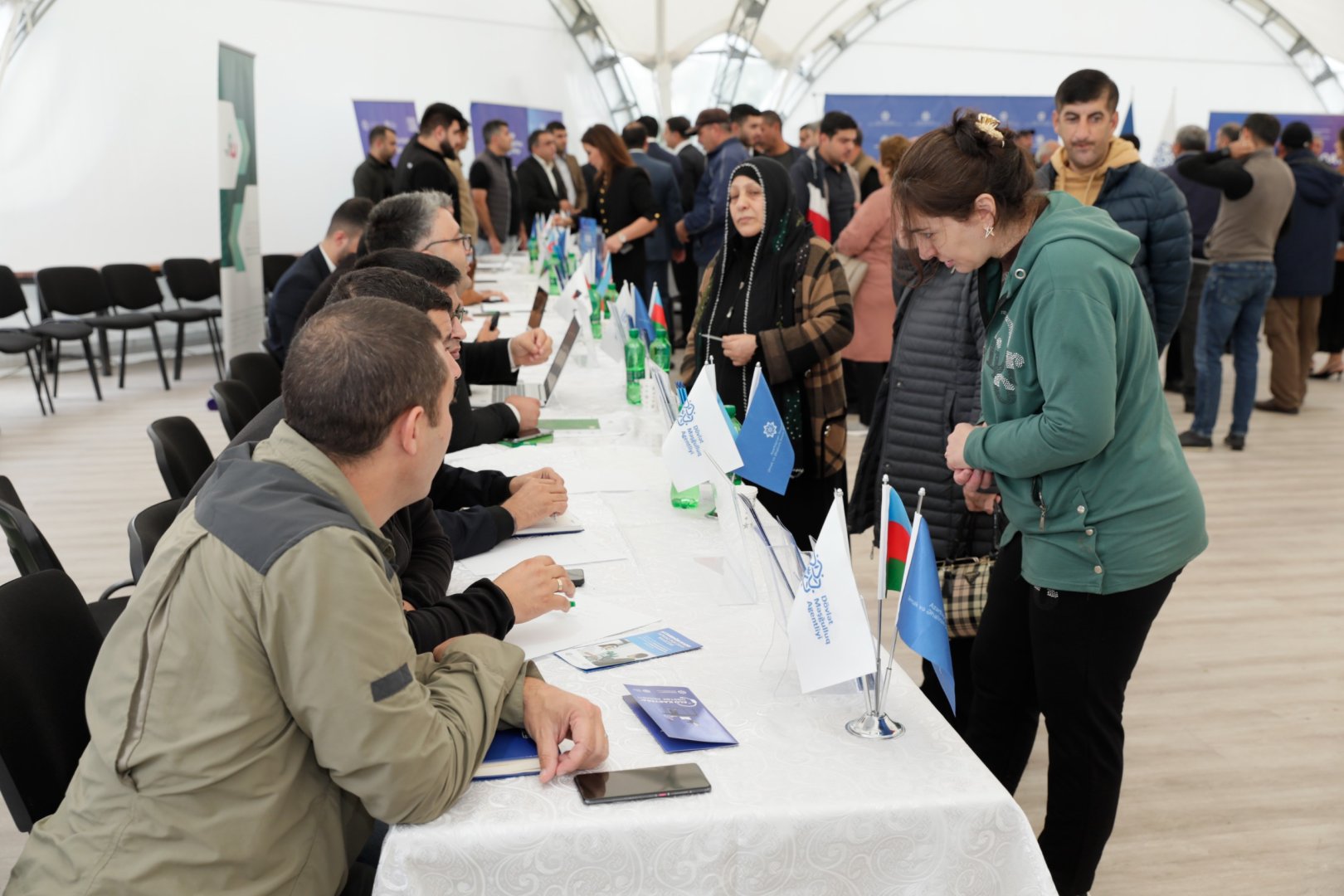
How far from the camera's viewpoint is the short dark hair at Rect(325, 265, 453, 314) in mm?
1955

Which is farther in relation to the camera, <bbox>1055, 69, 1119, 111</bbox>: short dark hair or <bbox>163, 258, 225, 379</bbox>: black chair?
<bbox>163, 258, 225, 379</bbox>: black chair

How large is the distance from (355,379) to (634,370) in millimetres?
2101

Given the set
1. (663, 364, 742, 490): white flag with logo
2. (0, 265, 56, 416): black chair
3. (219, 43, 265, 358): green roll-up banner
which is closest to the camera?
(663, 364, 742, 490): white flag with logo

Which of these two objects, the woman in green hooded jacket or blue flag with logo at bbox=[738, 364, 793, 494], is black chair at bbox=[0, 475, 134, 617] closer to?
blue flag with logo at bbox=[738, 364, 793, 494]

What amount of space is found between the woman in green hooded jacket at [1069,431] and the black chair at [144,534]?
1.40m

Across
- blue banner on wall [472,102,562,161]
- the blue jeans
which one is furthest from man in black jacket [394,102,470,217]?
→ blue banner on wall [472,102,562,161]

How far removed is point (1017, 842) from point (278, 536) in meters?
0.83

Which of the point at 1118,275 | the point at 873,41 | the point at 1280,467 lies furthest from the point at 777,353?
the point at 873,41

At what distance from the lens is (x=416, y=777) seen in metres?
1.10

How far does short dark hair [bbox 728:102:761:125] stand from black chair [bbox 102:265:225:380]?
12.9 ft

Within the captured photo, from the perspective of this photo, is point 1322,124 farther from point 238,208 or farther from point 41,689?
point 41,689

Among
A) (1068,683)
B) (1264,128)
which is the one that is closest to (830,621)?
(1068,683)

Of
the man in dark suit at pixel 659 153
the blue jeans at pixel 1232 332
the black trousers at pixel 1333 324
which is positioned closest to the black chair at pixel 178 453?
the blue jeans at pixel 1232 332

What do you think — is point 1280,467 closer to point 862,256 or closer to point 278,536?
point 862,256
